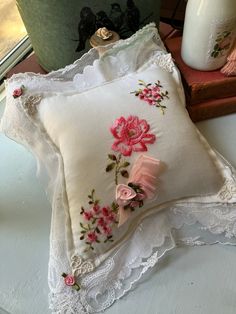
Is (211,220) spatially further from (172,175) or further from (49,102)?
(49,102)

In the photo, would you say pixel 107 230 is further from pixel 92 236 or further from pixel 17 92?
pixel 17 92

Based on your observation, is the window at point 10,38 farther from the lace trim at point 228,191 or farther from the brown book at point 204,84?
the lace trim at point 228,191

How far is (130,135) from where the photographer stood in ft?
1.71

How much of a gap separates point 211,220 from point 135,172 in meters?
0.14

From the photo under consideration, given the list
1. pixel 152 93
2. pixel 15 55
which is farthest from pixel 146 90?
pixel 15 55

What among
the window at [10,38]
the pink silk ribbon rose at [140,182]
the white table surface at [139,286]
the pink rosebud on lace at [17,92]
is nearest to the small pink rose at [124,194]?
the pink silk ribbon rose at [140,182]

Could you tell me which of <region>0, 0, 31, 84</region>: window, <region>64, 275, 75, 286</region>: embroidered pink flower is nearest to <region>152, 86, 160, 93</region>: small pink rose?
<region>64, 275, 75, 286</region>: embroidered pink flower

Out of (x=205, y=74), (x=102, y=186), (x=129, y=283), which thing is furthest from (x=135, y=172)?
(x=205, y=74)

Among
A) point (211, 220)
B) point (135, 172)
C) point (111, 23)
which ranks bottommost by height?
point (211, 220)

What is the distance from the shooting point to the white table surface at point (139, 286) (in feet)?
1.52

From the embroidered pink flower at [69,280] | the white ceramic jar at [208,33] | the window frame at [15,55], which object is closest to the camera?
the embroidered pink flower at [69,280]

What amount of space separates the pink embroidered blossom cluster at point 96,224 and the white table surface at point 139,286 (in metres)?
0.08

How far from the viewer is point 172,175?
1.66 ft

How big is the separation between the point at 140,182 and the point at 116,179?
35 millimetres
